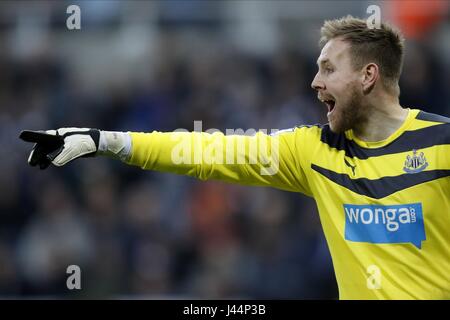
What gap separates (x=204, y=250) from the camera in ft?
28.5

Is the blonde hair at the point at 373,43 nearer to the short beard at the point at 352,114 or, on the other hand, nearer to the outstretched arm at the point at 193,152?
the short beard at the point at 352,114

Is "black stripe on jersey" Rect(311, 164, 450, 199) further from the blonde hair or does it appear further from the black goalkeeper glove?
the black goalkeeper glove

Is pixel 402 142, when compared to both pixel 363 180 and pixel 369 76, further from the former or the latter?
pixel 369 76

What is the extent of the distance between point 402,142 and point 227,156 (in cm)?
95

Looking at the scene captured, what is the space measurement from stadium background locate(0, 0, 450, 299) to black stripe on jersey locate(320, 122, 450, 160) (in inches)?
136

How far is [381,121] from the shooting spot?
4719mm

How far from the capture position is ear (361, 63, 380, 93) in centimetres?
479

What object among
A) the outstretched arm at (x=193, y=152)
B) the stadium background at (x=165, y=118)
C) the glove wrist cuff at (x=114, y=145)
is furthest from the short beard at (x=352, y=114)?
the stadium background at (x=165, y=118)

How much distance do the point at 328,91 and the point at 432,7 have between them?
5293 millimetres

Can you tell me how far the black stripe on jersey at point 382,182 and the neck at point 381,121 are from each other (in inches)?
10.2

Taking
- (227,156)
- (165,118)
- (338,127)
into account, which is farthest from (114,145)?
(165,118)

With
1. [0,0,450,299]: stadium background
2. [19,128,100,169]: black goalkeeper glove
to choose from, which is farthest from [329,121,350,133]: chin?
[0,0,450,299]: stadium background
